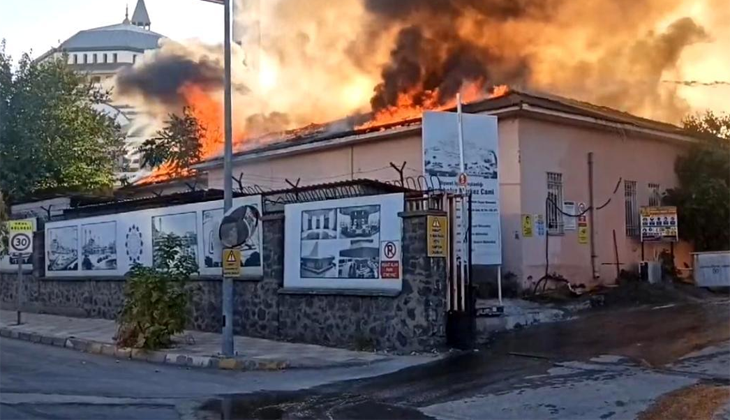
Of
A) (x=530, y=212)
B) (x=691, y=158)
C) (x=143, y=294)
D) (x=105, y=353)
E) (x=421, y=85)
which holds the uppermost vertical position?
(x=421, y=85)

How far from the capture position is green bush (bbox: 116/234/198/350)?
605 inches

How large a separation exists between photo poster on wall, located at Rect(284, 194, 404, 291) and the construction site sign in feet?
31.8

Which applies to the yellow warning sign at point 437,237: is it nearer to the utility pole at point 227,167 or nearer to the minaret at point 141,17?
the utility pole at point 227,167

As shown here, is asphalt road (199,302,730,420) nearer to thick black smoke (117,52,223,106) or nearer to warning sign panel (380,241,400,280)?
warning sign panel (380,241,400,280)

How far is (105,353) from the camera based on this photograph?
626 inches

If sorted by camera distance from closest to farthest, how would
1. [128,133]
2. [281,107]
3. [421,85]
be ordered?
[421,85] < [281,107] < [128,133]

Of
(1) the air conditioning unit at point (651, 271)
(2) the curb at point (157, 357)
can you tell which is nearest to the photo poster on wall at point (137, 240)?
(2) the curb at point (157, 357)

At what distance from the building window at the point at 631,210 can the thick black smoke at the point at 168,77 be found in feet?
53.6

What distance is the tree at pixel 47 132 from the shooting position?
3197 cm

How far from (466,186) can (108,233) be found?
34.5ft

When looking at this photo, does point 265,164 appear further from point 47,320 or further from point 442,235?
point 442,235

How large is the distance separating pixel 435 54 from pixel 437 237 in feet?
34.7

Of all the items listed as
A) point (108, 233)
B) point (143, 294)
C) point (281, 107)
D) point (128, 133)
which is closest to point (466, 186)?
point (143, 294)

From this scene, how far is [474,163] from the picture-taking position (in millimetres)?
16625
